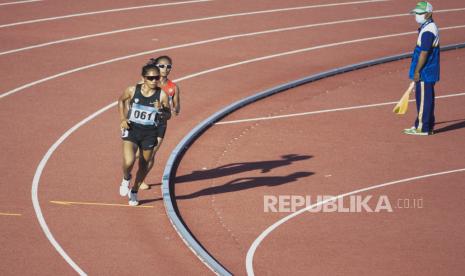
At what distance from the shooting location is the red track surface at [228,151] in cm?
1143

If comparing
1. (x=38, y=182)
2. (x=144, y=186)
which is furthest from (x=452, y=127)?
(x=38, y=182)

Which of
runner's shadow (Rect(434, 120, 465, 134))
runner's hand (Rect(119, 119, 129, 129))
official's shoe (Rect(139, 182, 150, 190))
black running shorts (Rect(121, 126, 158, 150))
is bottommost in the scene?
official's shoe (Rect(139, 182, 150, 190))

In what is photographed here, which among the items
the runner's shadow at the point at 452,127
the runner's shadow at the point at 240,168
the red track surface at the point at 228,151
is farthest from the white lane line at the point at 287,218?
the runner's shadow at the point at 452,127

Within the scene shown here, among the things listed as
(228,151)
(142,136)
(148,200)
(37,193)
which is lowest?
(148,200)

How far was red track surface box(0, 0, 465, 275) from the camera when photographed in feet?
37.5

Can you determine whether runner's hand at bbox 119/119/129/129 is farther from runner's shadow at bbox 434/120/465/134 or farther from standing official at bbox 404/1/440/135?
runner's shadow at bbox 434/120/465/134

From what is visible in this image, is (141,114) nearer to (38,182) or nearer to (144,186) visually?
(144,186)

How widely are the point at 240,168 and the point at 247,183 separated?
59cm

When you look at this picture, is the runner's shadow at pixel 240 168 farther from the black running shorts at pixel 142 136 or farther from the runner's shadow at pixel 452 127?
the runner's shadow at pixel 452 127

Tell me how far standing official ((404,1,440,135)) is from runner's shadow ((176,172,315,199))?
9.66ft

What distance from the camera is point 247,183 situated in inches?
547

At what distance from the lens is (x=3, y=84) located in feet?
59.6

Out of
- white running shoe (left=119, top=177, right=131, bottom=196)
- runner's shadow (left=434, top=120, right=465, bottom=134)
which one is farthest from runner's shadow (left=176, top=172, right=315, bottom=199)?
A: runner's shadow (left=434, top=120, right=465, bottom=134)

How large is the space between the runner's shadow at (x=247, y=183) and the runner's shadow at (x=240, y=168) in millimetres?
304
